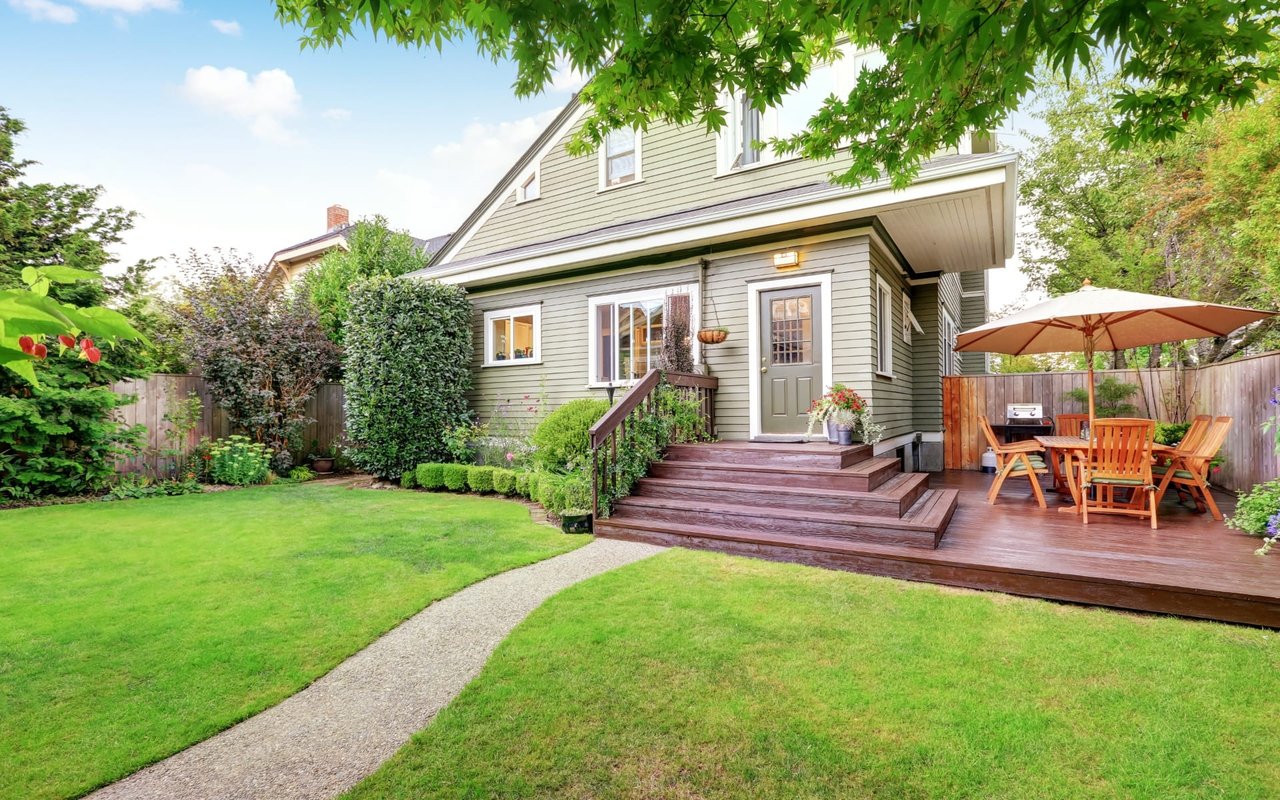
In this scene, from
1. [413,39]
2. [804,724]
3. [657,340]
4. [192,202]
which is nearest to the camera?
[804,724]

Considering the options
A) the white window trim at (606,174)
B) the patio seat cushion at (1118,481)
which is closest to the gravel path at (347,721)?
the patio seat cushion at (1118,481)

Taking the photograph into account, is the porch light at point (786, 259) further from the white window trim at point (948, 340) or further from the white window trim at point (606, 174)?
the white window trim at point (948, 340)

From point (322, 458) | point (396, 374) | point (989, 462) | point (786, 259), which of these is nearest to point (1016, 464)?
point (989, 462)

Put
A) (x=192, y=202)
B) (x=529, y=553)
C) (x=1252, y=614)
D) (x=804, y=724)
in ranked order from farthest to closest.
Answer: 1. (x=192, y=202)
2. (x=529, y=553)
3. (x=1252, y=614)
4. (x=804, y=724)

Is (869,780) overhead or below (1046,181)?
below

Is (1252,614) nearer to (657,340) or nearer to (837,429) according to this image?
(837,429)

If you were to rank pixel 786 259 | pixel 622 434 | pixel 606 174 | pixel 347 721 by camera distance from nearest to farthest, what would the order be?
pixel 347 721 → pixel 622 434 → pixel 786 259 → pixel 606 174

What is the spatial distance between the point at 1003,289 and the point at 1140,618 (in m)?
24.9

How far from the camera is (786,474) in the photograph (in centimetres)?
568

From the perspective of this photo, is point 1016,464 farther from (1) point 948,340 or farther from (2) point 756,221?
(1) point 948,340

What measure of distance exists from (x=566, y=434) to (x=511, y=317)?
3.85m

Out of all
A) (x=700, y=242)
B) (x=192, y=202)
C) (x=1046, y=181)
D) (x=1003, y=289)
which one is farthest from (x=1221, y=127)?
(x=192, y=202)

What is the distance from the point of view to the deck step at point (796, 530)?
4590 mm

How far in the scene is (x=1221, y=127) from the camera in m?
10.5
